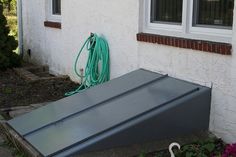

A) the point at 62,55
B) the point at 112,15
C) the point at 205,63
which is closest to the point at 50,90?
the point at 62,55

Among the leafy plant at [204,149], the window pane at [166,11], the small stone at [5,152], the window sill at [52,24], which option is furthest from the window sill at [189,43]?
the window sill at [52,24]

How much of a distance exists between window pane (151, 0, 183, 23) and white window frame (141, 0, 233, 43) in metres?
0.07

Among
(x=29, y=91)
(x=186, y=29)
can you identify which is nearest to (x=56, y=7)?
(x=29, y=91)

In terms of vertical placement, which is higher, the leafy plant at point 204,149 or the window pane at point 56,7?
the window pane at point 56,7

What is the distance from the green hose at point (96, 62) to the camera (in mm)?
6789

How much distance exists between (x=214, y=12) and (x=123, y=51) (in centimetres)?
181

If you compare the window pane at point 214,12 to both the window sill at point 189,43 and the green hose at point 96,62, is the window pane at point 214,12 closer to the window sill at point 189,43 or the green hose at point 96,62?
the window sill at point 189,43

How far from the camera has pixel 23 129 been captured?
507 cm

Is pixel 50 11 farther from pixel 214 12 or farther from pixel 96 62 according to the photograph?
pixel 214 12

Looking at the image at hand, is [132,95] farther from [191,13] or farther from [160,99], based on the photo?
[191,13]

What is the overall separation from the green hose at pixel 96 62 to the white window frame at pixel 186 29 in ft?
3.63

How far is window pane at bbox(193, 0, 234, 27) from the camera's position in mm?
4598

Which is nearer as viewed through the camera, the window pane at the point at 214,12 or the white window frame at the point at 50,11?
the window pane at the point at 214,12

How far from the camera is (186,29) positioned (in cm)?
508
